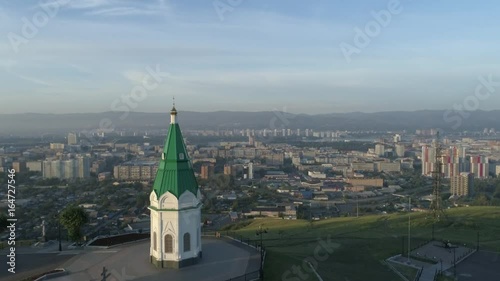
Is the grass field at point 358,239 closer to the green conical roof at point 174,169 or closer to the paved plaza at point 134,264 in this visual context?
the paved plaza at point 134,264

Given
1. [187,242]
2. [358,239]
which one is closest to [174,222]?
[187,242]

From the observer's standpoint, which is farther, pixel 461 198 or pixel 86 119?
pixel 86 119

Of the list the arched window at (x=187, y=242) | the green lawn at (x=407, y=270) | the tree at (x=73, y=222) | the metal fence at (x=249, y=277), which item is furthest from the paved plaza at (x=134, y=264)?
the green lawn at (x=407, y=270)

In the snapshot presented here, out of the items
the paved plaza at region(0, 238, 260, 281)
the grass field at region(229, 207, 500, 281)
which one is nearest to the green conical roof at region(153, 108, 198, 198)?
the paved plaza at region(0, 238, 260, 281)

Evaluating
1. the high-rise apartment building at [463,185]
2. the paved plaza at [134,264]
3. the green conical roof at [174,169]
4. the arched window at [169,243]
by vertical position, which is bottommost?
the high-rise apartment building at [463,185]

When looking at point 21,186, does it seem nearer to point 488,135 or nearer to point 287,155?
point 287,155

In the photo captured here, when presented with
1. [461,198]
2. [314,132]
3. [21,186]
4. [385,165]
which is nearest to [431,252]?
[461,198]

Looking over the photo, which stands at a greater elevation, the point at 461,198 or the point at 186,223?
the point at 186,223
